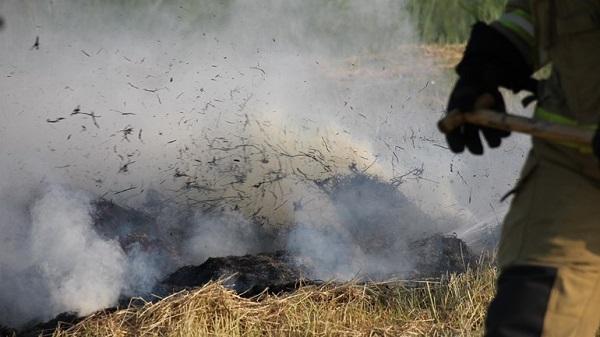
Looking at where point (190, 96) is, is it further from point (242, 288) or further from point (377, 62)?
point (377, 62)

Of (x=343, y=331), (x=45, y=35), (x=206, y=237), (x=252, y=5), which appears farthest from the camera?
(x=252, y=5)

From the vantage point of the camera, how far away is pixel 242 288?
5.34 metres

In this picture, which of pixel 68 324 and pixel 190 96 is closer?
pixel 68 324

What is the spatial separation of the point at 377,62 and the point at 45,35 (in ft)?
10.2

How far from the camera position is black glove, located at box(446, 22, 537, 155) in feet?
9.84

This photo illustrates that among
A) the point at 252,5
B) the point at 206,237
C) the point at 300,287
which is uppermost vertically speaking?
the point at 252,5

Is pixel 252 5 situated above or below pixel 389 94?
above

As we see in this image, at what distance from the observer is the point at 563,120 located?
2.85m

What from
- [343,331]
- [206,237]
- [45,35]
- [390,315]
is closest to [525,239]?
[343,331]

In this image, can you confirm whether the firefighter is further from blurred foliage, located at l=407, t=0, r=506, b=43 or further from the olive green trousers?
blurred foliage, located at l=407, t=0, r=506, b=43

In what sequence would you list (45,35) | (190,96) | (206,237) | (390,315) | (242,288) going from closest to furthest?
(390,315)
(242,288)
(206,237)
(190,96)
(45,35)

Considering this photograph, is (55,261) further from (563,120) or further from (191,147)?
(563,120)

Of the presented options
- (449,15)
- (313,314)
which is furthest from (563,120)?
(449,15)

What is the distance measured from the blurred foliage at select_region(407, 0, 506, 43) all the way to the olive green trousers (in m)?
7.60
